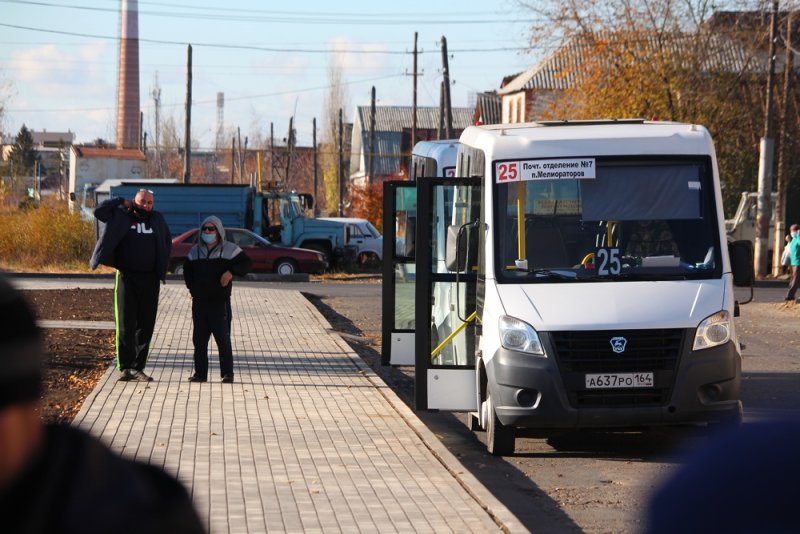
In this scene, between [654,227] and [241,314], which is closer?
[654,227]

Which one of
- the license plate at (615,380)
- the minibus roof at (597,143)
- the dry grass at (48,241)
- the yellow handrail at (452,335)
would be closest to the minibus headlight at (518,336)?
the license plate at (615,380)

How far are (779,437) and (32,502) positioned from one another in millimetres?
1095

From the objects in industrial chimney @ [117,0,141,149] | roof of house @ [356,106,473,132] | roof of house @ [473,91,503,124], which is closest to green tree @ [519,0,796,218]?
roof of house @ [473,91,503,124]

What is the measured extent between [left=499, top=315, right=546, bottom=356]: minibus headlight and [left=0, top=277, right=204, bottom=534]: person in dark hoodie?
7511 mm

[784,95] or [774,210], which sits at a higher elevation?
[784,95]

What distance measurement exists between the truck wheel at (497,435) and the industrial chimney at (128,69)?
11766cm

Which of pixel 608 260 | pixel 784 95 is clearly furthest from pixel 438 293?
pixel 784 95

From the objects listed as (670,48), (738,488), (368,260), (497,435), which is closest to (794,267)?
(670,48)

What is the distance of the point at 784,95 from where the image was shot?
39.4 meters

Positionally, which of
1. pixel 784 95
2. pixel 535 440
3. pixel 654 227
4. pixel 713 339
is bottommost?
pixel 535 440

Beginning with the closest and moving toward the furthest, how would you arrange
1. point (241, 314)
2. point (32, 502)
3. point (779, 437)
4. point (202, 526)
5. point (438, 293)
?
point (32, 502)
point (202, 526)
point (779, 437)
point (438, 293)
point (241, 314)

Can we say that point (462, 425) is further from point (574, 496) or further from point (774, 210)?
point (774, 210)

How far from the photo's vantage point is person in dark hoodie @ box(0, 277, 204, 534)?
57.2 inches

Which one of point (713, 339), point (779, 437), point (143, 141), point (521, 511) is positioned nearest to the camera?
point (779, 437)
